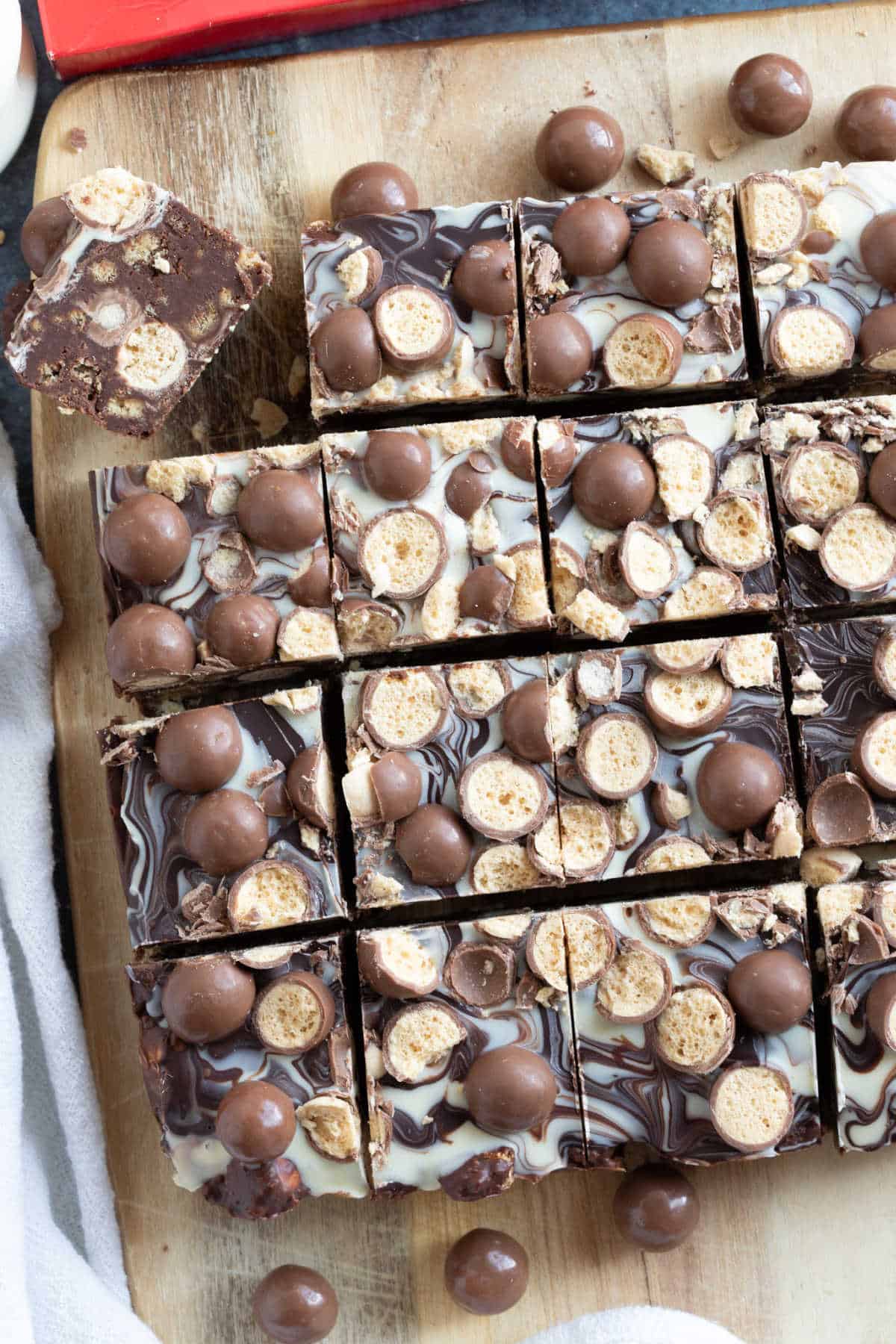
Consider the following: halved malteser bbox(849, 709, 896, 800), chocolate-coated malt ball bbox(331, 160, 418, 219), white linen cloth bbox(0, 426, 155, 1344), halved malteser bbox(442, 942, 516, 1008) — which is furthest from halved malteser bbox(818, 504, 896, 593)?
white linen cloth bbox(0, 426, 155, 1344)

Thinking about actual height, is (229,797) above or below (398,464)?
below

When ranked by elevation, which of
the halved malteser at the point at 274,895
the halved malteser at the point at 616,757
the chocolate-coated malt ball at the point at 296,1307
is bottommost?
the chocolate-coated malt ball at the point at 296,1307

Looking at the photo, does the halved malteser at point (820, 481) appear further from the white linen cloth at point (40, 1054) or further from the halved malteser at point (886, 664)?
the white linen cloth at point (40, 1054)

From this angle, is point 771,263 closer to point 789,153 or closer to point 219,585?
point 789,153

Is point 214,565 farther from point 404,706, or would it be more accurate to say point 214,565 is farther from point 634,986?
point 634,986

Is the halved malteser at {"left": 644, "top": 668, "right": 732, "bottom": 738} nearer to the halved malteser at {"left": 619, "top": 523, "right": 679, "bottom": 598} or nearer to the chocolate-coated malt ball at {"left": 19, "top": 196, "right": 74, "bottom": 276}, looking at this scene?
the halved malteser at {"left": 619, "top": 523, "right": 679, "bottom": 598}

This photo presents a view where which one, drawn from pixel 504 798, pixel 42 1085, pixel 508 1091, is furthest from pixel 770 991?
pixel 42 1085

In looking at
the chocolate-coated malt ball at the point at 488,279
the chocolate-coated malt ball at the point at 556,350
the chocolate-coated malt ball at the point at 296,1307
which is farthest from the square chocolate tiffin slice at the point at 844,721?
the chocolate-coated malt ball at the point at 296,1307
